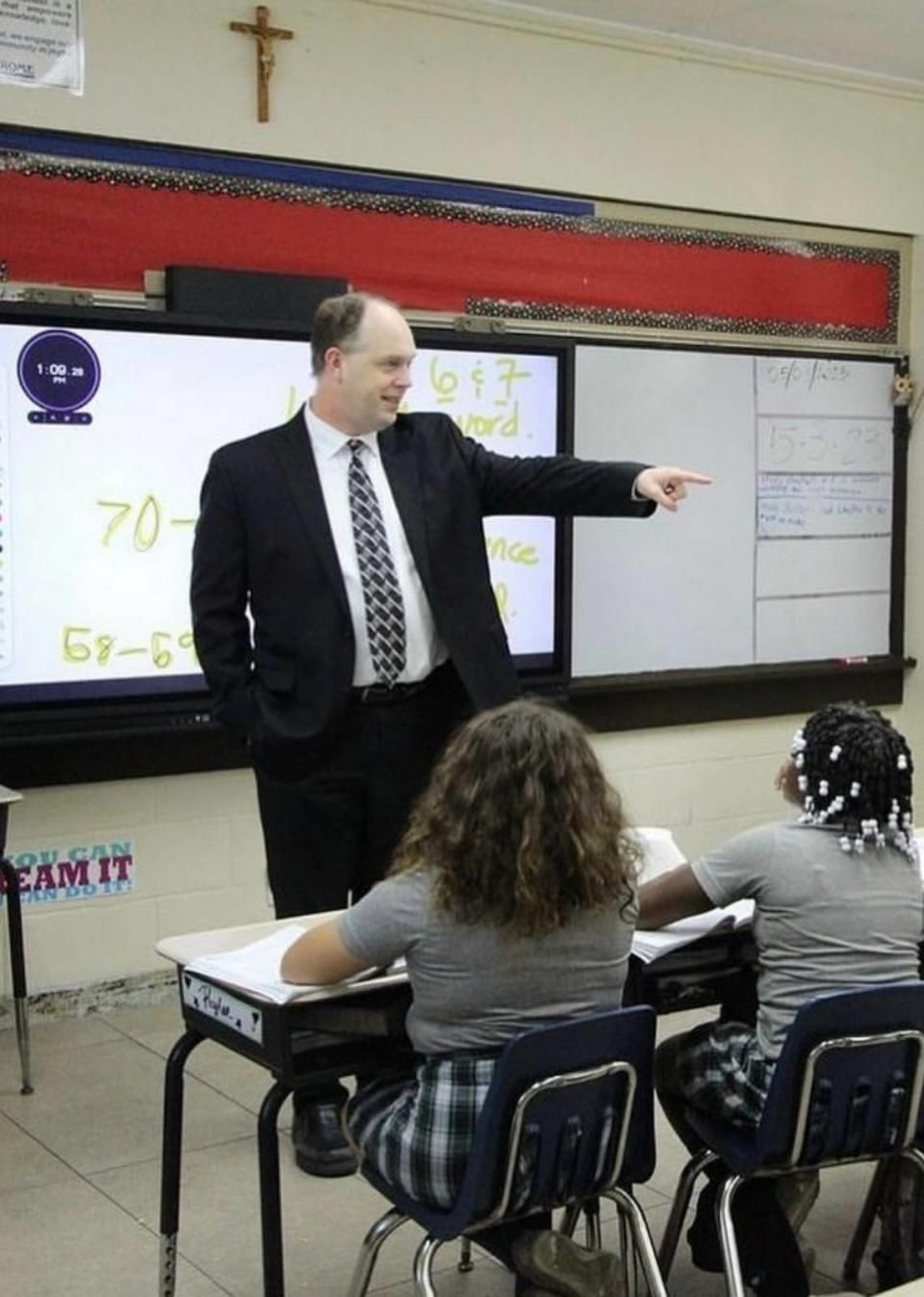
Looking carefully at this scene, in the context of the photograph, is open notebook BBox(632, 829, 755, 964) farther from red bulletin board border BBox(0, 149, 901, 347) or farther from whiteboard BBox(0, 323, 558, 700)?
red bulletin board border BBox(0, 149, 901, 347)

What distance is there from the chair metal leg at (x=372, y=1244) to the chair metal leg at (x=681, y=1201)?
47 centimetres

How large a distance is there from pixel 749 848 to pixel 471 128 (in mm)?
2831

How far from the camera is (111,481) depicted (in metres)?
3.99

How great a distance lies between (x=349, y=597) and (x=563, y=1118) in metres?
1.17

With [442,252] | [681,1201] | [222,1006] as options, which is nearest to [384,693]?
[222,1006]

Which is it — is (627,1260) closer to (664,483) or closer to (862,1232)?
(862,1232)

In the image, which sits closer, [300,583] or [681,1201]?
[681,1201]

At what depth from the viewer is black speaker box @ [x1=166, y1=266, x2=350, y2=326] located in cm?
407

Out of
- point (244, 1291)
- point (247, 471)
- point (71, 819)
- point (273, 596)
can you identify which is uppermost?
point (247, 471)

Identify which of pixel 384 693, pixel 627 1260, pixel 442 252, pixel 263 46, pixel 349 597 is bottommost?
pixel 627 1260

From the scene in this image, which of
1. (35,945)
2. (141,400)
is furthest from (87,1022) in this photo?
(141,400)

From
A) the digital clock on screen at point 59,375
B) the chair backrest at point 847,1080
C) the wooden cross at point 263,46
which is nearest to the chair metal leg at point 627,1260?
the chair backrest at point 847,1080

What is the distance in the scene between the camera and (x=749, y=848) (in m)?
2.33

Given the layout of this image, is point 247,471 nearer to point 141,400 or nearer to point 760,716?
point 141,400
